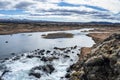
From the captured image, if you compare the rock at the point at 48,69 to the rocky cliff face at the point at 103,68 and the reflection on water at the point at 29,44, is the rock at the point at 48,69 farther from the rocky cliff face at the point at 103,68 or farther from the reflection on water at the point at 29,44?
the reflection on water at the point at 29,44

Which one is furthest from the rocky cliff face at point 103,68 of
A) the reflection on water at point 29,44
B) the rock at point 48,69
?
the reflection on water at point 29,44

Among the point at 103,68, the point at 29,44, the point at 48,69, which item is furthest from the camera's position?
the point at 29,44

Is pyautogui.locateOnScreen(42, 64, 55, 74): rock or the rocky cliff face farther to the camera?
pyautogui.locateOnScreen(42, 64, 55, 74): rock

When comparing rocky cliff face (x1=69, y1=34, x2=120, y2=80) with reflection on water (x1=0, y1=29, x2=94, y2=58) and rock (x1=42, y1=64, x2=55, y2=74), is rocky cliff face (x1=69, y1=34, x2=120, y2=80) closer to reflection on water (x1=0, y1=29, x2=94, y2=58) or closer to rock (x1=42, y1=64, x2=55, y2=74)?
rock (x1=42, y1=64, x2=55, y2=74)

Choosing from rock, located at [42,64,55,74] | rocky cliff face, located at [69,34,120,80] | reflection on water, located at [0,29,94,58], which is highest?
rocky cliff face, located at [69,34,120,80]

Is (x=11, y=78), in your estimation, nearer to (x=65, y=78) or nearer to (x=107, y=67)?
(x=65, y=78)

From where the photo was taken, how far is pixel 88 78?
99.2 feet

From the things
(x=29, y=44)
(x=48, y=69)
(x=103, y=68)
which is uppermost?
(x=103, y=68)

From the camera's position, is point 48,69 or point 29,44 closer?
point 48,69

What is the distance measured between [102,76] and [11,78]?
497 inches

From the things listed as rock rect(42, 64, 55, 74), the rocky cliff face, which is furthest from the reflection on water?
the rocky cliff face

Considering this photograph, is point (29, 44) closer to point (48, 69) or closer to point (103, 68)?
point (48, 69)

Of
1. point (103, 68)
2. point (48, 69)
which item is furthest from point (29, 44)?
point (103, 68)

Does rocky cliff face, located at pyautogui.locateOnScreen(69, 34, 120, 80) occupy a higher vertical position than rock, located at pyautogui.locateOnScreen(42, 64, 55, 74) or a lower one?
higher
